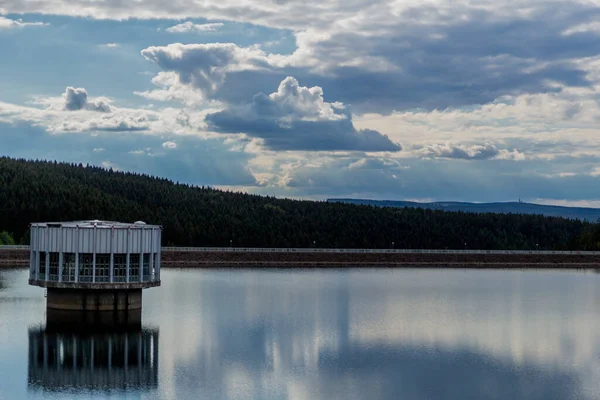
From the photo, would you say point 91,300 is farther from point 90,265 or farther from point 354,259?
point 354,259

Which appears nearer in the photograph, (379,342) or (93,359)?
(93,359)

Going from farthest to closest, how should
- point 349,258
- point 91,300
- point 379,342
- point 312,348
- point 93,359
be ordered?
1. point 349,258
2. point 91,300
3. point 379,342
4. point 312,348
5. point 93,359

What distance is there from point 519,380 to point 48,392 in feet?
91.0

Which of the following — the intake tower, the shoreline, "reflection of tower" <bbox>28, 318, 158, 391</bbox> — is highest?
the intake tower

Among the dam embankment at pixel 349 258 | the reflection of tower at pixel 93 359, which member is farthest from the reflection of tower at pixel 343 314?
the dam embankment at pixel 349 258

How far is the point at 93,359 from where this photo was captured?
2302 inches

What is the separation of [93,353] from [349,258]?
4183 inches

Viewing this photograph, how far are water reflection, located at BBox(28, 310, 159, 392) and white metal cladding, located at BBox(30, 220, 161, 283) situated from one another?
10.7 ft

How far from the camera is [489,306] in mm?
94188

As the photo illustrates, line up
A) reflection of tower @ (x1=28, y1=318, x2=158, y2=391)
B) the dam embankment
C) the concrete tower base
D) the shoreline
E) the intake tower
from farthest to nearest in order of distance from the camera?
the dam embankment
the shoreline
the concrete tower base
the intake tower
reflection of tower @ (x1=28, y1=318, x2=158, y2=391)

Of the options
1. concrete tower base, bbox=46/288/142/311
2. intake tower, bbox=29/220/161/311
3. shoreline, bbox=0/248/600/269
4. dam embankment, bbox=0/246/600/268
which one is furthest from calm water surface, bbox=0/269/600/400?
dam embankment, bbox=0/246/600/268

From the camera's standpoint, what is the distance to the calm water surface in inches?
2020

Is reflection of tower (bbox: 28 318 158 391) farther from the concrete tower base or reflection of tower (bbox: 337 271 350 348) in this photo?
reflection of tower (bbox: 337 271 350 348)

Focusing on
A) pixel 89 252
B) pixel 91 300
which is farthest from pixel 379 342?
pixel 89 252
